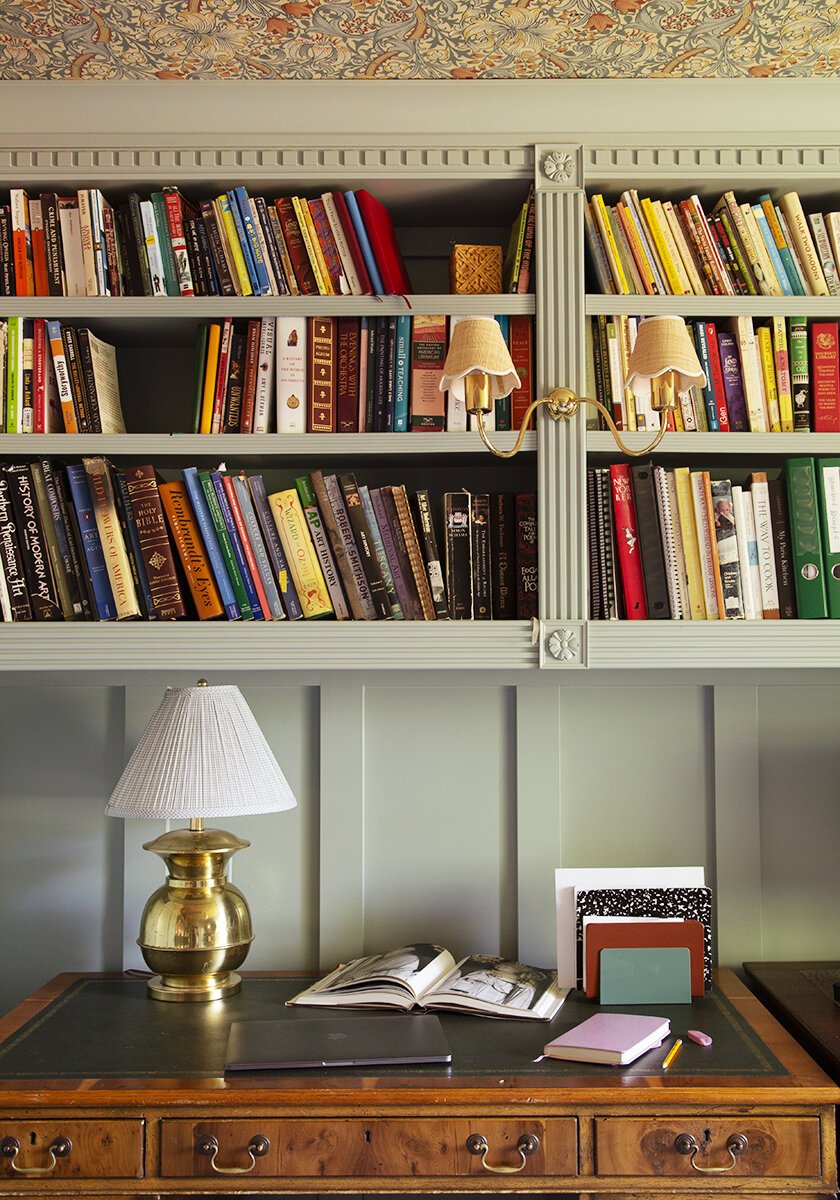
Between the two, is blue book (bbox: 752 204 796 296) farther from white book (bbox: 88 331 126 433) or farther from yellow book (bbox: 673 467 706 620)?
white book (bbox: 88 331 126 433)

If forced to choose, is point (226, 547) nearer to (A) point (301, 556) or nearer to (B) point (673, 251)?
(A) point (301, 556)

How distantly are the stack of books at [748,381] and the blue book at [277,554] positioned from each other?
0.64m

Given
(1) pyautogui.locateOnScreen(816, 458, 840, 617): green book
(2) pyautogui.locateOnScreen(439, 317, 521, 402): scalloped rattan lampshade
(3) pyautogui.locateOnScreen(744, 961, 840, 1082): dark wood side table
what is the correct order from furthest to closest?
(1) pyautogui.locateOnScreen(816, 458, 840, 617): green book, (3) pyautogui.locateOnScreen(744, 961, 840, 1082): dark wood side table, (2) pyautogui.locateOnScreen(439, 317, 521, 402): scalloped rattan lampshade

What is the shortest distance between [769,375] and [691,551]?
1.17 feet

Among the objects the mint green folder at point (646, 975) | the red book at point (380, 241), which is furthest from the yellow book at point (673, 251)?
the mint green folder at point (646, 975)

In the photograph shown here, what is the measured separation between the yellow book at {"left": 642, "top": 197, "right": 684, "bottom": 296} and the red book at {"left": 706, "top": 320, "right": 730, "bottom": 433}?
10cm

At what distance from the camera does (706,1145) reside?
1556 millimetres

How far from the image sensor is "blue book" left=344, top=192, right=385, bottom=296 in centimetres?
195

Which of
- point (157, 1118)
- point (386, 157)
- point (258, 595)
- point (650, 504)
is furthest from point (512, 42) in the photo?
point (157, 1118)

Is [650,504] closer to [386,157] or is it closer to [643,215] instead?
[643,215]

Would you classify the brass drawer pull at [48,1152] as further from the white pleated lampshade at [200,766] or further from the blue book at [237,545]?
the blue book at [237,545]

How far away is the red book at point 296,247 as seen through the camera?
77.0 inches

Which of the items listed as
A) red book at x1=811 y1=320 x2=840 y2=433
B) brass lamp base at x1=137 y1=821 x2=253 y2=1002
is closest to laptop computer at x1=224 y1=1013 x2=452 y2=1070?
brass lamp base at x1=137 y1=821 x2=253 y2=1002

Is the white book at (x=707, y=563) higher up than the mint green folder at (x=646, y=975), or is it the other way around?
the white book at (x=707, y=563)
